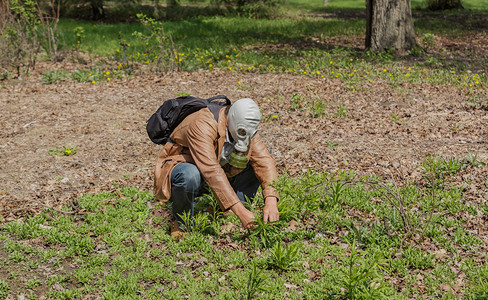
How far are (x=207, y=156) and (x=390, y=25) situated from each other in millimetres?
8893

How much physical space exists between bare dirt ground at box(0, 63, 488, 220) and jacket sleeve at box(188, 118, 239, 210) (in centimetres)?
173

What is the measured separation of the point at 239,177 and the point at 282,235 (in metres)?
0.70

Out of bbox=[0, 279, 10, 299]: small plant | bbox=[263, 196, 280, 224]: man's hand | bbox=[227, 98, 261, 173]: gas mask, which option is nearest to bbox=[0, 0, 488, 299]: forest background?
bbox=[0, 279, 10, 299]: small plant

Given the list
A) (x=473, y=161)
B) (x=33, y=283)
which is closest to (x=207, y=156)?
(x=33, y=283)

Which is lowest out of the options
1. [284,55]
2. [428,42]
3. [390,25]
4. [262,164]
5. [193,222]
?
[193,222]

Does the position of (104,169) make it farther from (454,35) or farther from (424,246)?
(454,35)

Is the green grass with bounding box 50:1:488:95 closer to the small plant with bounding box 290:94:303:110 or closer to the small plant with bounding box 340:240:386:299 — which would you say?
the small plant with bounding box 290:94:303:110

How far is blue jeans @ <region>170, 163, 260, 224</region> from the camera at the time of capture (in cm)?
383

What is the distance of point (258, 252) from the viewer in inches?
155

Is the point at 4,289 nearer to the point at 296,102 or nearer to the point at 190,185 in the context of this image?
the point at 190,185

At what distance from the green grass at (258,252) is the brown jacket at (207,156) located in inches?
12.1

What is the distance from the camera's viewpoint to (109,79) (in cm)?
949

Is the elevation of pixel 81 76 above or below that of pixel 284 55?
below

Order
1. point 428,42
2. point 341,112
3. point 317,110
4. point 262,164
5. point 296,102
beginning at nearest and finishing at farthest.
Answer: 1. point 262,164
2. point 341,112
3. point 317,110
4. point 296,102
5. point 428,42
